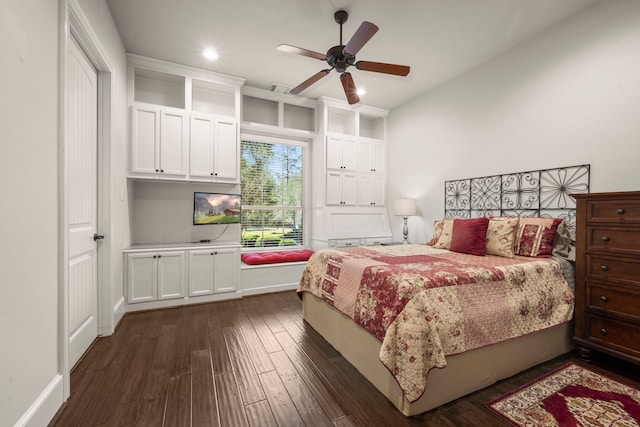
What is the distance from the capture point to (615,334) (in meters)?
1.92

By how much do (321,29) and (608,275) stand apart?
125 inches

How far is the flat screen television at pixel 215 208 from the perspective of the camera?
12.1ft

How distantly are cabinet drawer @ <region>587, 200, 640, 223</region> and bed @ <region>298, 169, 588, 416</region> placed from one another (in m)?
0.40

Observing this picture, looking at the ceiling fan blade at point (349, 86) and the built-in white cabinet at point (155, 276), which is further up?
the ceiling fan blade at point (349, 86)

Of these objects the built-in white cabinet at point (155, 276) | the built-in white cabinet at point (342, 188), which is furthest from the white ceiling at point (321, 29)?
the built-in white cabinet at point (155, 276)

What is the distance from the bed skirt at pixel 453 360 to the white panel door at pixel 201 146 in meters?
2.42

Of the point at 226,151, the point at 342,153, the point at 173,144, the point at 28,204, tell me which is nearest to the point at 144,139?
the point at 173,144

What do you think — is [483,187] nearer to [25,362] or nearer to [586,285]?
[586,285]

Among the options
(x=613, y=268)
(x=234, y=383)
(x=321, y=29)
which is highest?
(x=321, y=29)

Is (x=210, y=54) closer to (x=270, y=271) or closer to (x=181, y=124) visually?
(x=181, y=124)

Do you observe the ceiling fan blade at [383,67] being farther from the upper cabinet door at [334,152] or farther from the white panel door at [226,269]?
the white panel door at [226,269]

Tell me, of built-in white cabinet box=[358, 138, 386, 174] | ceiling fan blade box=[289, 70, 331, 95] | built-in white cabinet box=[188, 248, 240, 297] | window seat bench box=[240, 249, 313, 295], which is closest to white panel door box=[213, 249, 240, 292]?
built-in white cabinet box=[188, 248, 240, 297]

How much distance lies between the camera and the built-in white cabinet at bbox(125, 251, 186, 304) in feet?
9.98

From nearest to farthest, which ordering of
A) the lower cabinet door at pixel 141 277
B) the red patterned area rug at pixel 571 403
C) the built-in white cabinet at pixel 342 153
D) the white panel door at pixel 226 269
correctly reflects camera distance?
the red patterned area rug at pixel 571 403 < the lower cabinet door at pixel 141 277 < the white panel door at pixel 226 269 < the built-in white cabinet at pixel 342 153
